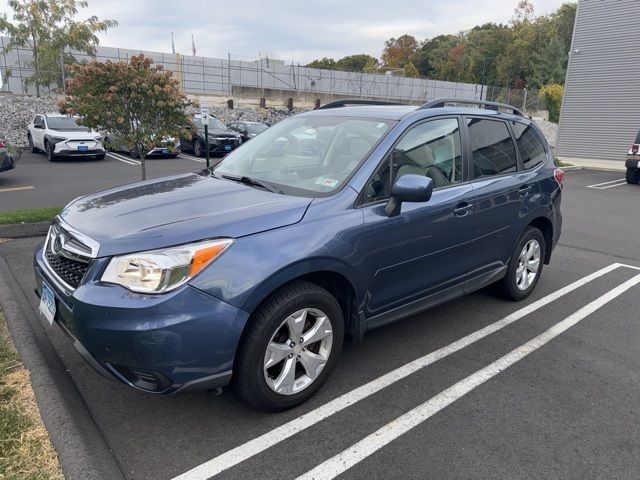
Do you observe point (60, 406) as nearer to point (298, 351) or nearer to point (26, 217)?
point (298, 351)

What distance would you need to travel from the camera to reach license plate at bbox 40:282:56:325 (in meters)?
2.75

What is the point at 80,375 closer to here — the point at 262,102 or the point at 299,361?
the point at 299,361

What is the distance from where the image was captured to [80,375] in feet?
10.5

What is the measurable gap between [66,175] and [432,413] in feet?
41.7

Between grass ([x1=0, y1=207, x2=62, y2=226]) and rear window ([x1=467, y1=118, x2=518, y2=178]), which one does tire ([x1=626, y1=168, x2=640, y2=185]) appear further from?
grass ([x1=0, y1=207, x2=62, y2=226])

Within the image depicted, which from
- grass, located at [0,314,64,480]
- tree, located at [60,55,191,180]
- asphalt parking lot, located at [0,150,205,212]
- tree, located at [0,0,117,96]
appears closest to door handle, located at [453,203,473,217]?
grass, located at [0,314,64,480]

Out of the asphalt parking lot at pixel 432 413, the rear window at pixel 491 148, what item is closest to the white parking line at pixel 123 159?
the asphalt parking lot at pixel 432 413

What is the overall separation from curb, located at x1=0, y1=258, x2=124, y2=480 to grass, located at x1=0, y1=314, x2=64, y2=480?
0.04 metres

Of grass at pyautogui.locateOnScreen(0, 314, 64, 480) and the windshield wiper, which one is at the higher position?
the windshield wiper

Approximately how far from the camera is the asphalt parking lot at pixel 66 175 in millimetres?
9530

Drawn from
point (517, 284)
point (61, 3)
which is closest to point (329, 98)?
point (61, 3)

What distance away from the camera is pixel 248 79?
1449 inches

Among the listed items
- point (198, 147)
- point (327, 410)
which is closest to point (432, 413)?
point (327, 410)

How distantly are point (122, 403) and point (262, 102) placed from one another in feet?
105
